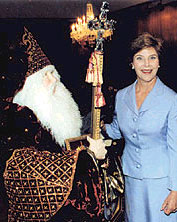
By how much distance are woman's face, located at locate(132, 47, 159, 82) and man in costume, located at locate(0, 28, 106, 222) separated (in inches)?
22.9

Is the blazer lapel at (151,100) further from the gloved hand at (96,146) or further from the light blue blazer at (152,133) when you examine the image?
the gloved hand at (96,146)

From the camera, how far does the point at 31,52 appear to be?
1725 mm

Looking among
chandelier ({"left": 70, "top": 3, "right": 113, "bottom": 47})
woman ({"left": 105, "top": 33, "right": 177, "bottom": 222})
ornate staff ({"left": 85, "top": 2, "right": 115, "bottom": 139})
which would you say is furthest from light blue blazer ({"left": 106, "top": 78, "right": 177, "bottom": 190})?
chandelier ({"left": 70, "top": 3, "right": 113, "bottom": 47})

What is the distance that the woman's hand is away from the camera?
164 centimetres

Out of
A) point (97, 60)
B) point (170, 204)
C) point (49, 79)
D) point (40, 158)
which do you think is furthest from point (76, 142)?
point (170, 204)

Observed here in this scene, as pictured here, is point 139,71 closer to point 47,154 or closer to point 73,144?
point 73,144

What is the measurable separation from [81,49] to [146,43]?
66cm

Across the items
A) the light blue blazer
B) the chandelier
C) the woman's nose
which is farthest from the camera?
the woman's nose

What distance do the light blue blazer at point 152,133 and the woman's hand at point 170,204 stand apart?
0.17 ft

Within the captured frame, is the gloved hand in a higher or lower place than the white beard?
lower

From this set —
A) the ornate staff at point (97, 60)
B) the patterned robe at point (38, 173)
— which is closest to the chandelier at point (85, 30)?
the ornate staff at point (97, 60)

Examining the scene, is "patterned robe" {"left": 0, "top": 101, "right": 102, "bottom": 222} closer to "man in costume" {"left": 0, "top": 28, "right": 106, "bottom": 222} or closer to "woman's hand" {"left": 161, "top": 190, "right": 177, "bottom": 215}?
"man in costume" {"left": 0, "top": 28, "right": 106, "bottom": 222}

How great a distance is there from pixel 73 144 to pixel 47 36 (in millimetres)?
798

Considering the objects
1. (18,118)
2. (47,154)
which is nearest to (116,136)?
(47,154)
